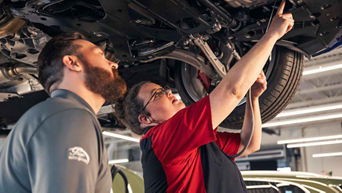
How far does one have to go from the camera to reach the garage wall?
50.6ft

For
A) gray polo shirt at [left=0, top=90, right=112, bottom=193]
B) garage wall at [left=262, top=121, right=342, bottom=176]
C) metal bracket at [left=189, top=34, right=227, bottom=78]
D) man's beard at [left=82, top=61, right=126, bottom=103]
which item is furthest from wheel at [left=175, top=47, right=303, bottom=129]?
garage wall at [left=262, top=121, right=342, bottom=176]

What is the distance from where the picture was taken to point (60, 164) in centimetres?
111

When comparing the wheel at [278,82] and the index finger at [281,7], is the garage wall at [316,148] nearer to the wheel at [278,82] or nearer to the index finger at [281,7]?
the wheel at [278,82]

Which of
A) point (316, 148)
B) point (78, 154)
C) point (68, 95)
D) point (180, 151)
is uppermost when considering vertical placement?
point (68, 95)

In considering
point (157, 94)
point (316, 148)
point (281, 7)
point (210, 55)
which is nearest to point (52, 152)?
point (157, 94)

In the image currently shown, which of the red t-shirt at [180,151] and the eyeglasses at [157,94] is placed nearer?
the red t-shirt at [180,151]

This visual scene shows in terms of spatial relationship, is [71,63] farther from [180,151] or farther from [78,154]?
[180,151]

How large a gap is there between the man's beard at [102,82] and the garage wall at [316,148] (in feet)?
48.2

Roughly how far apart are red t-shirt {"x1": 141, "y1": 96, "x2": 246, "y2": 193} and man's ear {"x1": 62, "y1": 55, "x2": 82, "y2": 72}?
553 mm

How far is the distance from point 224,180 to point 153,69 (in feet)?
4.85

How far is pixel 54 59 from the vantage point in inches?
60.4

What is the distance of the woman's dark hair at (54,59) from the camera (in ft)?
4.91

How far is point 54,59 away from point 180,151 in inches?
26.6


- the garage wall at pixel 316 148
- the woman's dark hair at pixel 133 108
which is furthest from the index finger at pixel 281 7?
the garage wall at pixel 316 148
